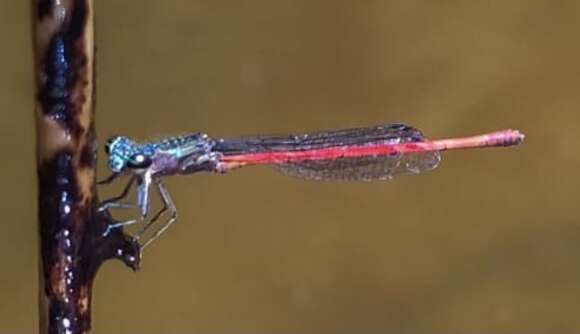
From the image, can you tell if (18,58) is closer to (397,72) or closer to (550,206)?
(397,72)

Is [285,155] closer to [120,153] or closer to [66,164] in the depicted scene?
[120,153]

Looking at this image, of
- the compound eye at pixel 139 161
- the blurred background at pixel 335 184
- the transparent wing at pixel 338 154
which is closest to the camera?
the compound eye at pixel 139 161

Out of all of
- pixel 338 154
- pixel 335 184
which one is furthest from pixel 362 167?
pixel 335 184

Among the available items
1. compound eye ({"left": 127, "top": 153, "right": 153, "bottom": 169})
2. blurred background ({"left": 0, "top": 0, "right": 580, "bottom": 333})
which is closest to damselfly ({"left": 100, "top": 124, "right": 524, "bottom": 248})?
compound eye ({"left": 127, "top": 153, "right": 153, "bottom": 169})

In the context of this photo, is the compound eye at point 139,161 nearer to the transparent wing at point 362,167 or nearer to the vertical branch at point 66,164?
the vertical branch at point 66,164

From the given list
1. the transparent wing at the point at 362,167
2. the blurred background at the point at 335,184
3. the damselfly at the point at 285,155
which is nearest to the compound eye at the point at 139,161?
the damselfly at the point at 285,155
